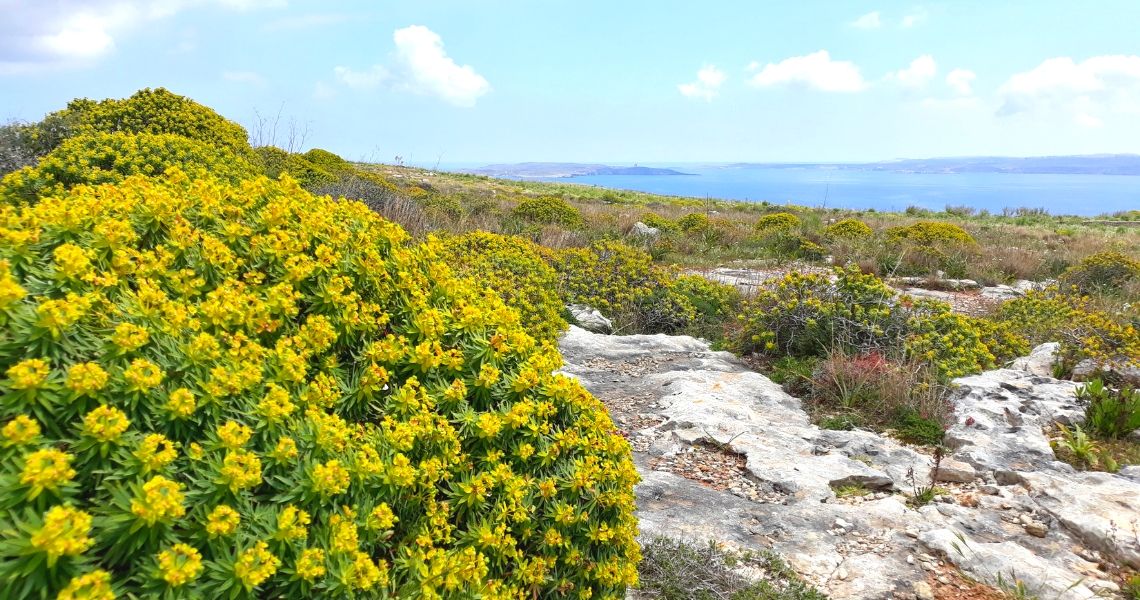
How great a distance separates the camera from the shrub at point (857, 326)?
6652 mm

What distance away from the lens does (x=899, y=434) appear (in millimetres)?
5465

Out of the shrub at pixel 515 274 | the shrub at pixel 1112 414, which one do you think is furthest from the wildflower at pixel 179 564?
the shrub at pixel 1112 414

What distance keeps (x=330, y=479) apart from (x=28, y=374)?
73 centimetres

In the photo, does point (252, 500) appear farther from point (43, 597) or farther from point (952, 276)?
point (952, 276)

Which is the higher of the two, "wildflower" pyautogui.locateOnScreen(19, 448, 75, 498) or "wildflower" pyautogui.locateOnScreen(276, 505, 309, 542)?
"wildflower" pyautogui.locateOnScreen(19, 448, 75, 498)

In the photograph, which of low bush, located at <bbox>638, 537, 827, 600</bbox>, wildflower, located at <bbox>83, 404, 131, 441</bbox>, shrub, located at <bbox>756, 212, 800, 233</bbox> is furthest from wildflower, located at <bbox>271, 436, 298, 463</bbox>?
shrub, located at <bbox>756, 212, 800, 233</bbox>

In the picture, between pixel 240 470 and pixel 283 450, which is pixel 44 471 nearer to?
pixel 240 470

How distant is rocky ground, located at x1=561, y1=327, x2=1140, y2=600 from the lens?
3475 mm

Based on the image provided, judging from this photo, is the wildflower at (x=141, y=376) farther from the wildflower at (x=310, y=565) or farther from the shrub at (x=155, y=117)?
the shrub at (x=155, y=117)

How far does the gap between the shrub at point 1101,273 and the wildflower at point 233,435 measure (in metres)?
14.1

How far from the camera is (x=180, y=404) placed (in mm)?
1622

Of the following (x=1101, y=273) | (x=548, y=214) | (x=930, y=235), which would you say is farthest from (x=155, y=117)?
(x=1101, y=273)

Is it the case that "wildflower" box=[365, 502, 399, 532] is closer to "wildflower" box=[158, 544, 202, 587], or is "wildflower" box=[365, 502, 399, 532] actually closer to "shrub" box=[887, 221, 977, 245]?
"wildflower" box=[158, 544, 202, 587]

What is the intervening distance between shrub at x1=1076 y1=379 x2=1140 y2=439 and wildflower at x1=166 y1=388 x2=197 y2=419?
678cm
